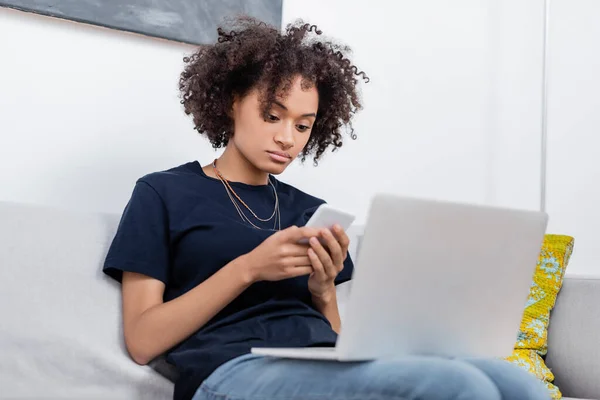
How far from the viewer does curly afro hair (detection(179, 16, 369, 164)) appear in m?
1.47

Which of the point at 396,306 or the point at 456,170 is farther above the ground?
the point at 456,170

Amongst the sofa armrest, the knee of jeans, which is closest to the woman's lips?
the knee of jeans

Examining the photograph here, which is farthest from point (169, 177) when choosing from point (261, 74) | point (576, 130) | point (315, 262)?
point (576, 130)

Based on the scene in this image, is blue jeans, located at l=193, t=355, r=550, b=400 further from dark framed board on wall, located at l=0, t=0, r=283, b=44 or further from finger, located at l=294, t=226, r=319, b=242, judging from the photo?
dark framed board on wall, located at l=0, t=0, r=283, b=44

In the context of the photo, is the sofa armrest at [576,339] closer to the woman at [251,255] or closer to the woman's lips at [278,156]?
the woman at [251,255]

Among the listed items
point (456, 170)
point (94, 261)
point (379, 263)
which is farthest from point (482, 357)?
point (456, 170)

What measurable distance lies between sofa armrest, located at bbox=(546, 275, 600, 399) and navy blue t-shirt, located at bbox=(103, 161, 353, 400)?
66 cm

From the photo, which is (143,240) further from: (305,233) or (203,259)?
(305,233)

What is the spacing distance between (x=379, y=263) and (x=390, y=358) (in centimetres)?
12

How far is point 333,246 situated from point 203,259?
0.27 metres

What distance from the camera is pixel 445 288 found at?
99 cm

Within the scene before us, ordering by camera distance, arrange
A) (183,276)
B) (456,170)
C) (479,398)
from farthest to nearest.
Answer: (456,170) < (183,276) < (479,398)

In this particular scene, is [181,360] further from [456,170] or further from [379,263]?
[456,170]

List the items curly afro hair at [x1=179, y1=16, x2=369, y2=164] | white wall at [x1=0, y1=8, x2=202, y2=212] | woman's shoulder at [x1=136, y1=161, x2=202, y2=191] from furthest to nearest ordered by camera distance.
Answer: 1. white wall at [x1=0, y1=8, x2=202, y2=212]
2. curly afro hair at [x1=179, y1=16, x2=369, y2=164]
3. woman's shoulder at [x1=136, y1=161, x2=202, y2=191]
